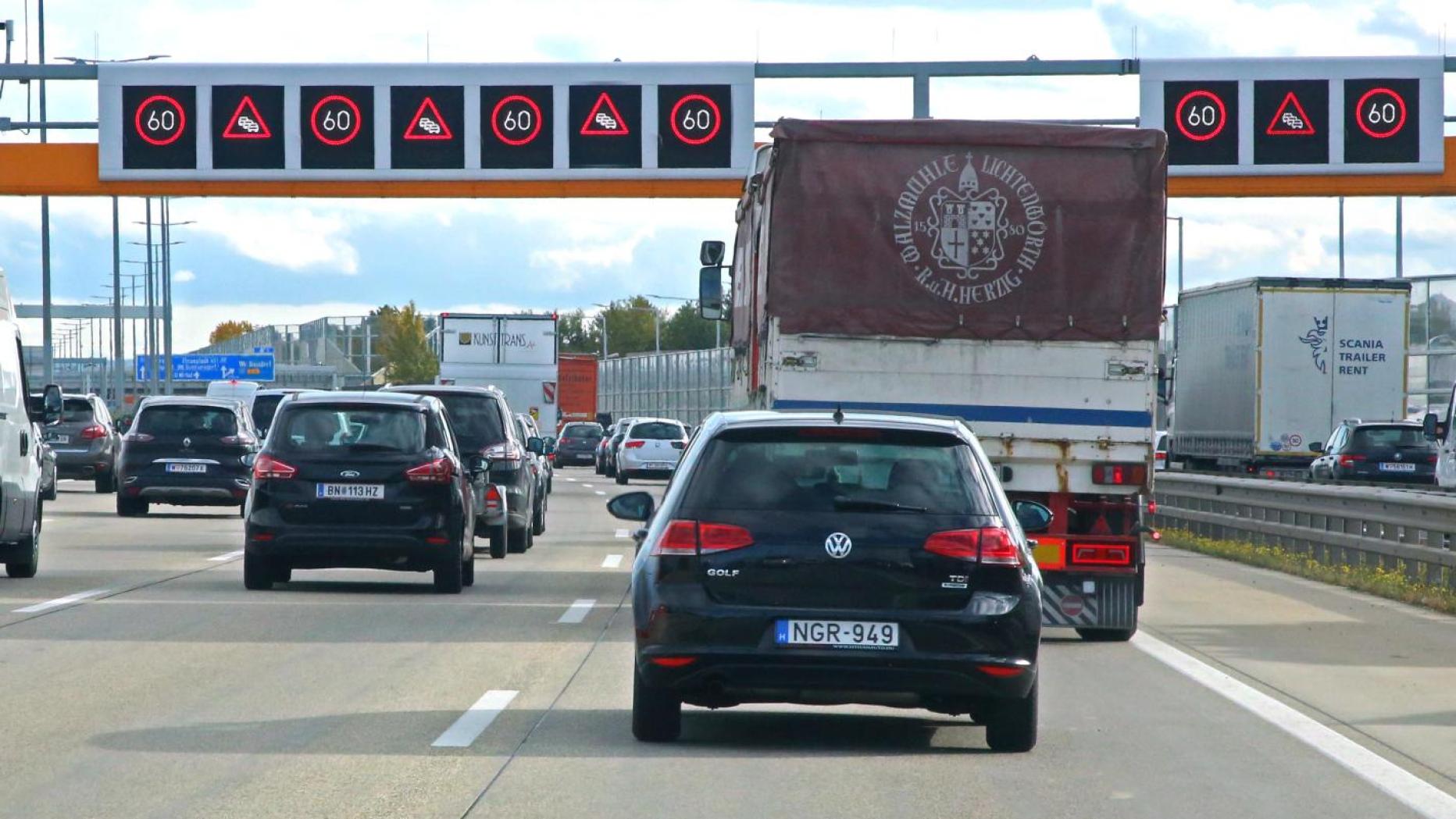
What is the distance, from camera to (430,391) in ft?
76.7

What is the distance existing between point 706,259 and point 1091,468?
5.00 m

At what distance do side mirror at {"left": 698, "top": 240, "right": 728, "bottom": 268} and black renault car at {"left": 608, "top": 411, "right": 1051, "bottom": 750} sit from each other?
9092 millimetres

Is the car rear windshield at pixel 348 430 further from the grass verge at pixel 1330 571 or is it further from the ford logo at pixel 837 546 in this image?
the ford logo at pixel 837 546

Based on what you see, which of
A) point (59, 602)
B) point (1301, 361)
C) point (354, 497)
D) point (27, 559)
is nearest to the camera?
point (59, 602)

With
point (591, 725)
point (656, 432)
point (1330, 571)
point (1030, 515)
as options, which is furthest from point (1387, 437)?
point (591, 725)

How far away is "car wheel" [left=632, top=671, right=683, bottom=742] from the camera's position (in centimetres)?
940

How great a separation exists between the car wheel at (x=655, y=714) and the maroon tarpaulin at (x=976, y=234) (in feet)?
18.1

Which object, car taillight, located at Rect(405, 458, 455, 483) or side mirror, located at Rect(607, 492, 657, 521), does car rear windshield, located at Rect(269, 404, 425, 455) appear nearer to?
car taillight, located at Rect(405, 458, 455, 483)

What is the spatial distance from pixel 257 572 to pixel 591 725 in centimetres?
850

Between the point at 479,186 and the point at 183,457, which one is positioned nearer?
the point at 479,186

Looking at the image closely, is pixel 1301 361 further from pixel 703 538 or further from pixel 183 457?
pixel 703 538

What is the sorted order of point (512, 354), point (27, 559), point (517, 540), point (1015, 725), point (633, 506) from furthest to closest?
point (512, 354)
point (517, 540)
point (27, 559)
point (633, 506)
point (1015, 725)

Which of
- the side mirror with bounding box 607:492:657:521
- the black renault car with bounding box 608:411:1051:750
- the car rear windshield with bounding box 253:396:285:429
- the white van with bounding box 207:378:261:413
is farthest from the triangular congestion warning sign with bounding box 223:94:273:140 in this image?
the white van with bounding box 207:378:261:413

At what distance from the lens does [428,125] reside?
28.3 m
